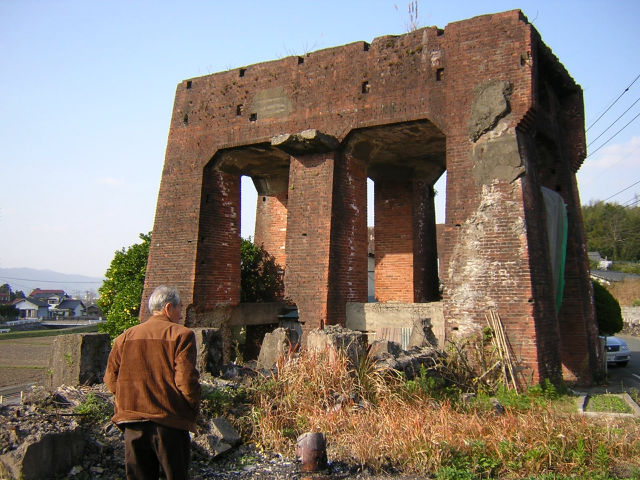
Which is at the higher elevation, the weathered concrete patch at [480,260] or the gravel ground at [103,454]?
the weathered concrete patch at [480,260]

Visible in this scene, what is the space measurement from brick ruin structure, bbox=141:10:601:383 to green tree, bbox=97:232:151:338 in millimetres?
1105

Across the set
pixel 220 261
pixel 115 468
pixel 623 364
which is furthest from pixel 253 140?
pixel 623 364

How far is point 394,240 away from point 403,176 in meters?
1.73

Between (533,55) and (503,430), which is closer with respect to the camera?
(503,430)

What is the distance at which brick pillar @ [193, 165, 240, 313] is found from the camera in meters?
12.4

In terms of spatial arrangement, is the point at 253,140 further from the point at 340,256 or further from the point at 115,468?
the point at 115,468

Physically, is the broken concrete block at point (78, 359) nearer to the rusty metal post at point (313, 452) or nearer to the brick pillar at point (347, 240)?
the rusty metal post at point (313, 452)

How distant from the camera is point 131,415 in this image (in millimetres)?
3576

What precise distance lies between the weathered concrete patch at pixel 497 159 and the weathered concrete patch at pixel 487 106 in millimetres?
262

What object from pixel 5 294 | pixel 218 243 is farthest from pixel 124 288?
pixel 5 294

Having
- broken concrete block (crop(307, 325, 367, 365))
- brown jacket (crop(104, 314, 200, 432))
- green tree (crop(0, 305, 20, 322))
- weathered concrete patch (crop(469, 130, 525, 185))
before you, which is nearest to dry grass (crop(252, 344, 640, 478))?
broken concrete block (crop(307, 325, 367, 365))

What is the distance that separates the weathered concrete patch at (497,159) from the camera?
9.30 metres

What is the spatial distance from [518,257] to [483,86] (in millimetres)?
3281

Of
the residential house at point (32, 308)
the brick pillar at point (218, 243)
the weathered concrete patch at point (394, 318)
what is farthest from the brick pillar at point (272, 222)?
the residential house at point (32, 308)
